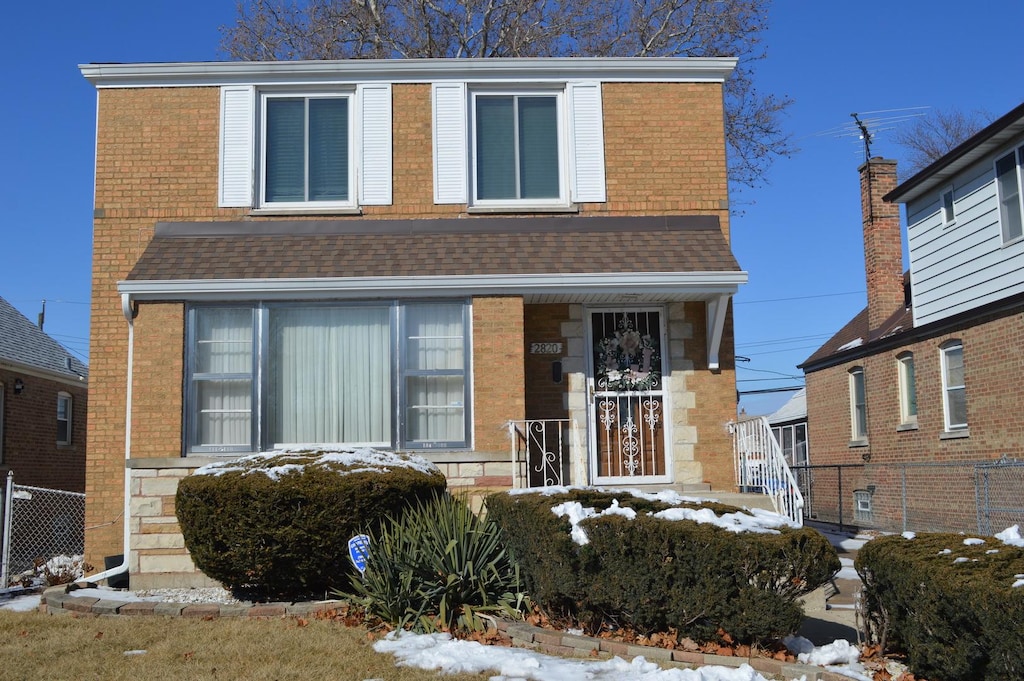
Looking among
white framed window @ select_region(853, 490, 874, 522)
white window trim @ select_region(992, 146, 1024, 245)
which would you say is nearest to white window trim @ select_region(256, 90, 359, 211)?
white window trim @ select_region(992, 146, 1024, 245)

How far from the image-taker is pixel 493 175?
12289mm

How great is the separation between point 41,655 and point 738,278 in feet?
24.9

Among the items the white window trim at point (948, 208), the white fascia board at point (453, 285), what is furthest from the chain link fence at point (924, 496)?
the white fascia board at point (453, 285)

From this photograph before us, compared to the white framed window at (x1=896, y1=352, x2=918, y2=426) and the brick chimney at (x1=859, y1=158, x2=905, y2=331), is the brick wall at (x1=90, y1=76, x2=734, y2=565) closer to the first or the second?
the white framed window at (x1=896, y1=352, x2=918, y2=426)

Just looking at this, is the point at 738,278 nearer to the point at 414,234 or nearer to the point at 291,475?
the point at 414,234

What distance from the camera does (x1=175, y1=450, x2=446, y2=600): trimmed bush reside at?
8398 millimetres

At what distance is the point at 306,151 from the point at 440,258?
2483 millimetres

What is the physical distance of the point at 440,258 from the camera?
36.9ft

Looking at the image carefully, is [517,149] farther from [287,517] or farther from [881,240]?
[881,240]

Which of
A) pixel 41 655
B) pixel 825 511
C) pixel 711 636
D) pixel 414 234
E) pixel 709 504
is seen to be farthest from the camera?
pixel 825 511

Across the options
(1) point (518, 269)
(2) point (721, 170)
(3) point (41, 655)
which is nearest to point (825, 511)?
(2) point (721, 170)

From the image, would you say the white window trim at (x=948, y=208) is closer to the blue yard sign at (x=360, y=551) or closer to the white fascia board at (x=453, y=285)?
the white fascia board at (x=453, y=285)

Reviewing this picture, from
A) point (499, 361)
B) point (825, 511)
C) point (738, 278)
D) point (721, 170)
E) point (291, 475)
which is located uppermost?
point (721, 170)

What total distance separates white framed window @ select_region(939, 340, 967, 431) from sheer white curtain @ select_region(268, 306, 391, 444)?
10.6m
